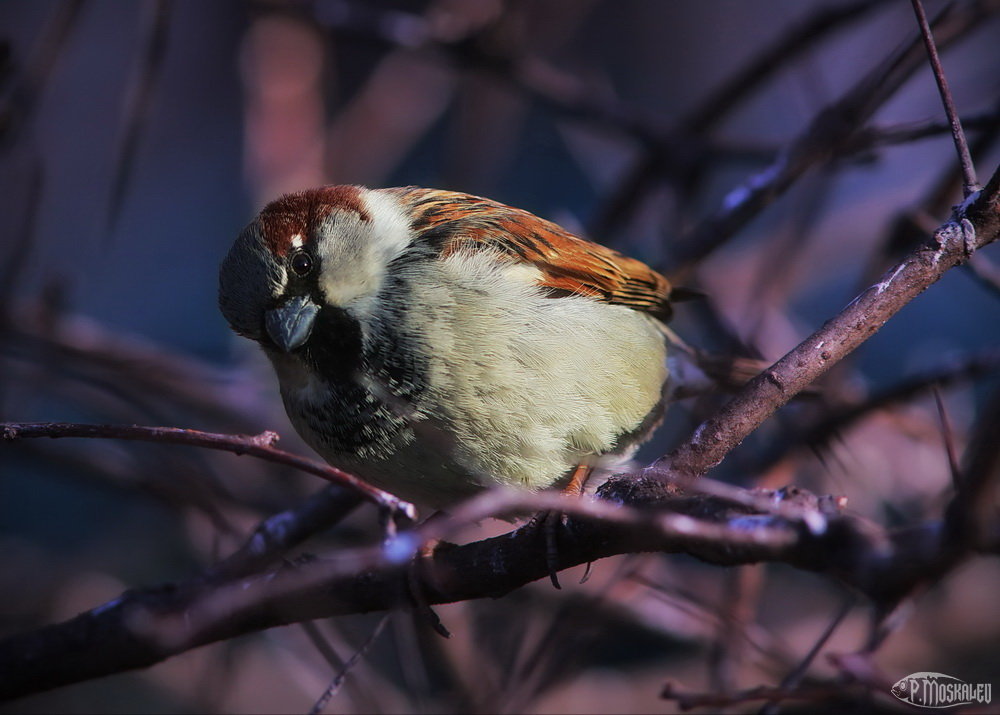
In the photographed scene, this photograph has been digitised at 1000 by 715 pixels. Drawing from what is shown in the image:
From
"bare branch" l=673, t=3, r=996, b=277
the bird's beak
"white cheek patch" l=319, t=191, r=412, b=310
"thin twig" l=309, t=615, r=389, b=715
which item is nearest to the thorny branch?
"thin twig" l=309, t=615, r=389, b=715

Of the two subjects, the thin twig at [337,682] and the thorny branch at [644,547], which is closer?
the thorny branch at [644,547]

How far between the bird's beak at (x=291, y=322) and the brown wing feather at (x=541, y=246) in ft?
1.38

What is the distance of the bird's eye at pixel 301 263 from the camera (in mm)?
2754

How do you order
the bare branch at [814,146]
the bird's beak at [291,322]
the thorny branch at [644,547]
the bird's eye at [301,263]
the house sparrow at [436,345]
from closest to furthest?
the thorny branch at [644,547]
the house sparrow at [436,345]
the bird's beak at [291,322]
the bird's eye at [301,263]
the bare branch at [814,146]

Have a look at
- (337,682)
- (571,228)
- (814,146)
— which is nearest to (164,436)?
(337,682)

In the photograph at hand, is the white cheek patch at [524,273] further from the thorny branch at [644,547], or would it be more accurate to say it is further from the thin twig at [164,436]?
the thin twig at [164,436]

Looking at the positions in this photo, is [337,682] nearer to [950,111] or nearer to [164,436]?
[164,436]

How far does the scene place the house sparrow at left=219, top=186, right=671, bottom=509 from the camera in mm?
2535

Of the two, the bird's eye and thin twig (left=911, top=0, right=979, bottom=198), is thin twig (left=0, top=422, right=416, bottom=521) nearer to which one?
the bird's eye

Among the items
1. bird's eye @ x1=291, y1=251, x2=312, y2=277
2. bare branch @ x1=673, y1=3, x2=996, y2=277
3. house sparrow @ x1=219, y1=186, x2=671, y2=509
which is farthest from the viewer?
bare branch @ x1=673, y1=3, x2=996, y2=277

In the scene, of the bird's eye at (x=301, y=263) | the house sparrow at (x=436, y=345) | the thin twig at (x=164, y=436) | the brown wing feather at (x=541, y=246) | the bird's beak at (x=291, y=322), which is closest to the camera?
the thin twig at (x=164, y=436)

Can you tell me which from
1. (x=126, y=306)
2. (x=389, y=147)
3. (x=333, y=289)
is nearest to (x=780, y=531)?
(x=333, y=289)

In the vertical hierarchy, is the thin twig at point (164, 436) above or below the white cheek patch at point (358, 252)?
below

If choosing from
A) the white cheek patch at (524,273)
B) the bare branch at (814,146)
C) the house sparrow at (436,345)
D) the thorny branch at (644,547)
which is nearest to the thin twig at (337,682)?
the thorny branch at (644,547)
